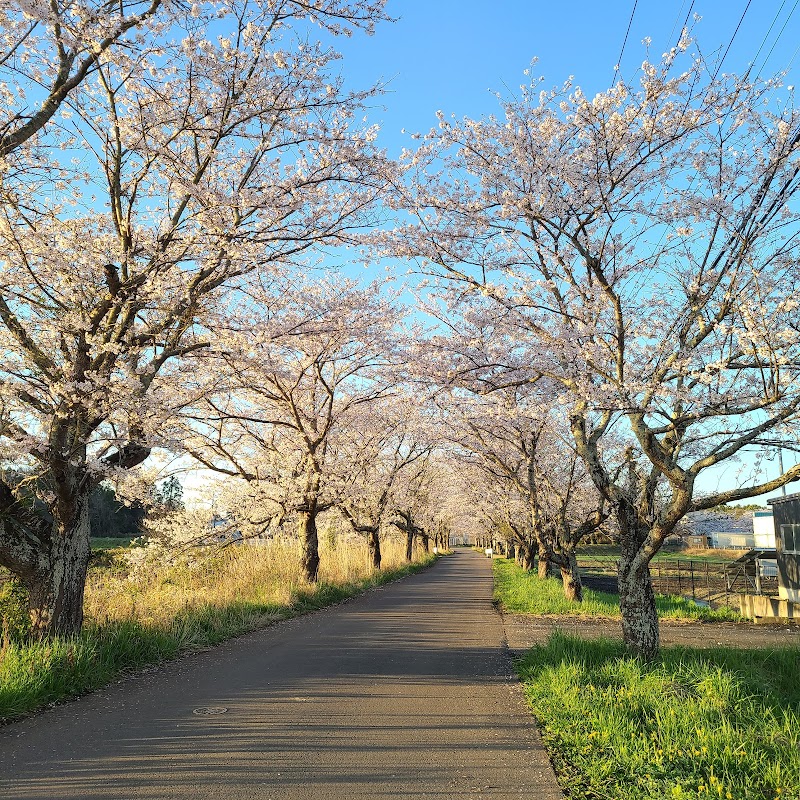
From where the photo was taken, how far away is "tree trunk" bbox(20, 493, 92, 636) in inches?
266

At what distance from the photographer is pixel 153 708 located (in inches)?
219

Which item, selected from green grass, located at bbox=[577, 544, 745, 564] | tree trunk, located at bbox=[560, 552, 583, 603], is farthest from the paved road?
green grass, located at bbox=[577, 544, 745, 564]

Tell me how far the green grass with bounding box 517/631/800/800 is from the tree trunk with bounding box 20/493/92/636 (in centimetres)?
524

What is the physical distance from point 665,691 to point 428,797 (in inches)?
111

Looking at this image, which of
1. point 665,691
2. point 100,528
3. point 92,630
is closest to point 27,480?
point 92,630

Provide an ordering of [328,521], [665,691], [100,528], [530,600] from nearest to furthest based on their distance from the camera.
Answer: [665,691] → [530,600] → [328,521] → [100,528]

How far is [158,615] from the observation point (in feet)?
29.3

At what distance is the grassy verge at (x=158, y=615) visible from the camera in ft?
18.9

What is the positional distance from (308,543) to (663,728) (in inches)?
497

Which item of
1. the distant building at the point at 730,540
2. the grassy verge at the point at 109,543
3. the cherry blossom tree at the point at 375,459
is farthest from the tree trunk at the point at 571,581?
the distant building at the point at 730,540

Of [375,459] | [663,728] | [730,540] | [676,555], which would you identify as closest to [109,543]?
[375,459]

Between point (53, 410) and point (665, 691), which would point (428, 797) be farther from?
point (53, 410)

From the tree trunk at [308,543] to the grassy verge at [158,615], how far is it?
17.3 inches

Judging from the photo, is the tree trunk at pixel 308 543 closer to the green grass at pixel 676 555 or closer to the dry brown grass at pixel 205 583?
the dry brown grass at pixel 205 583
